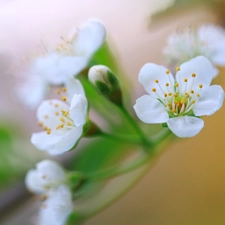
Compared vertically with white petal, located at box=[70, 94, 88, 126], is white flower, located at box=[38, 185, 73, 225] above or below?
below

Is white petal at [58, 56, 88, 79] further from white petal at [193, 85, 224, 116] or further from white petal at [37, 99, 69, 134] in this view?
white petal at [193, 85, 224, 116]

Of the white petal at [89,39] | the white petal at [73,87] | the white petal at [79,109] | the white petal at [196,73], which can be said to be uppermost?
the white petal at [89,39]

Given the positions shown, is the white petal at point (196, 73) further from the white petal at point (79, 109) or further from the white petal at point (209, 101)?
the white petal at point (79, 109)

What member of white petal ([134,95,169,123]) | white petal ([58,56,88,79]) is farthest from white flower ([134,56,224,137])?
white petal ([58,56,88,79])

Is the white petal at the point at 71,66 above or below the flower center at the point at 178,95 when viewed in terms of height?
above

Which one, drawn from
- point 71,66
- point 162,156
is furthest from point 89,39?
point 162,156

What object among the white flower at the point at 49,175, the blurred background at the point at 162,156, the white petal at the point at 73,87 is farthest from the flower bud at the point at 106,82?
the blurred background at the point at 162,156
